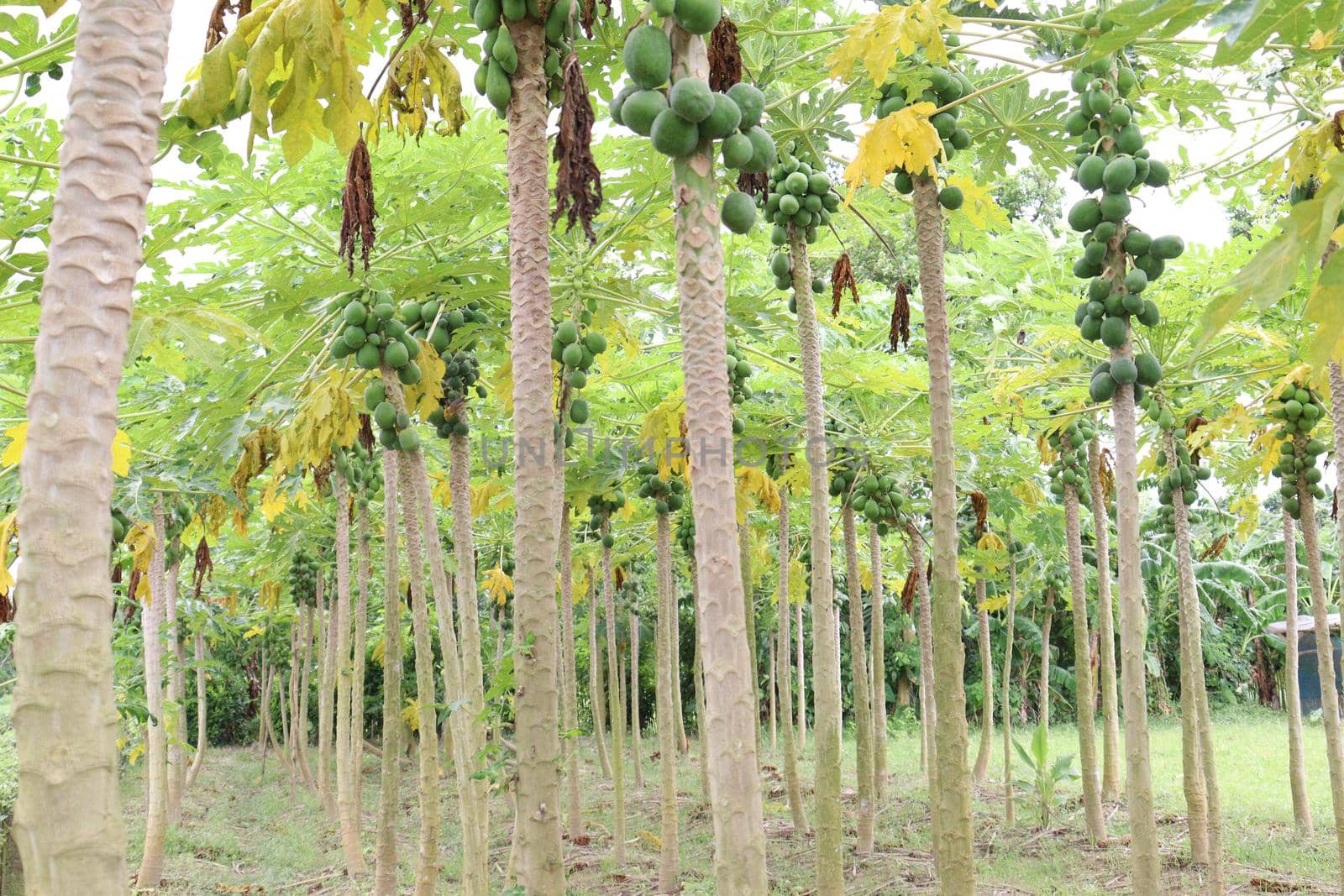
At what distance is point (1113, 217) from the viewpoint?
14.7 ft

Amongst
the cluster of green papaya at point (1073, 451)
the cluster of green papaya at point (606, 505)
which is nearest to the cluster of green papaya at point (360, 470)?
the cluster of green papaya at point (606, 505)

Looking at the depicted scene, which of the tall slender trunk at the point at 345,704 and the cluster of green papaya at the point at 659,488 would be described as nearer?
the tall slender trunk at the point at 345,704

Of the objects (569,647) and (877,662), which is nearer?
(877,662)

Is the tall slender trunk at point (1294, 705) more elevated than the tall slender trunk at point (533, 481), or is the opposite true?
the tall slender trunk at point (533, 481)

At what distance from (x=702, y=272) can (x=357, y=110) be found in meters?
0.98

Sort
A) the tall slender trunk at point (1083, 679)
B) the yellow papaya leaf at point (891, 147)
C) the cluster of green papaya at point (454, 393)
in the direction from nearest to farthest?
the yellow papaya leaf at point (891, 147) < the cluster of green papaya at point (454, 393) < the tall slender trunk at point (1083, 679)

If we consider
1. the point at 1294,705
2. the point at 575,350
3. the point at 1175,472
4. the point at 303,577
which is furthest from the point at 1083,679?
the point at 303,577

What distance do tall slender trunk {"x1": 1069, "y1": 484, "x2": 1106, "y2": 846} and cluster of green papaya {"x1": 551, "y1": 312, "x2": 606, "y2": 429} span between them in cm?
460

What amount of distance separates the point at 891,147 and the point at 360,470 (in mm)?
5652

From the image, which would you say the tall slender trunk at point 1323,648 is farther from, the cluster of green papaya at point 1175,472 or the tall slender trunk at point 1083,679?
the tall slender trunk at point 1083,679

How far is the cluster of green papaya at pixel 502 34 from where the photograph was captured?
321 centimetres

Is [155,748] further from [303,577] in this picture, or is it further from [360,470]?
[303,577]

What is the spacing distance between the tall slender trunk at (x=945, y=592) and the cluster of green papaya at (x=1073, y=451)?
4.42 meters

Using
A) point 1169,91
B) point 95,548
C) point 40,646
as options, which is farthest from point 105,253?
point 1169,91
